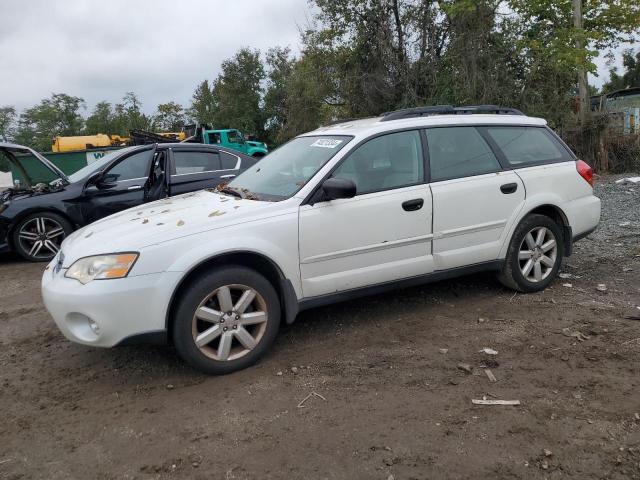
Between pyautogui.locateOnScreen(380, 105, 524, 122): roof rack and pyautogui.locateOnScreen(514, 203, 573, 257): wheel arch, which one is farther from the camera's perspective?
pyautogui.locateOnScreen(514, 203, 573, 257): wheel arch

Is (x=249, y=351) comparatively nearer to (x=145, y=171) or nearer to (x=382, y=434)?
(x=382, y=434)

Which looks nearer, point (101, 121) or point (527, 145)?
point (527, 145)

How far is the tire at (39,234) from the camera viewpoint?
725 centimetres

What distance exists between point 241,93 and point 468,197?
4505 cm

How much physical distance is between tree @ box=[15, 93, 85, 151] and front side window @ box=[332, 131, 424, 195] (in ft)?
185

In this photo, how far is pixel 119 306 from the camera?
3.18 meters

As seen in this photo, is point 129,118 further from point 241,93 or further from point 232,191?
point 232,191

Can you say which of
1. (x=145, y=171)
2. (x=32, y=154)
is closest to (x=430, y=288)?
(x=145, y=171)

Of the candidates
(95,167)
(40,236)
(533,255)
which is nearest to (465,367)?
(533,255)

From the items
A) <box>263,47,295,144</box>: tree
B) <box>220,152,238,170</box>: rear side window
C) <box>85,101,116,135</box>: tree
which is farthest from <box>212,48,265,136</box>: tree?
<box>220,152,238,170</box>: rear side window

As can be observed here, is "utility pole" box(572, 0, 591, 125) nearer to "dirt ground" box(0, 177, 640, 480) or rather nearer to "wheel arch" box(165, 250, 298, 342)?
"dirt ground" box(0, 177, 640, 480)

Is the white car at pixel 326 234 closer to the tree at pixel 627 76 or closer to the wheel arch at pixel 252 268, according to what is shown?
the wheel arch at pixel 252 268

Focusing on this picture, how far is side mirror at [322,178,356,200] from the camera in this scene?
3.63 meters

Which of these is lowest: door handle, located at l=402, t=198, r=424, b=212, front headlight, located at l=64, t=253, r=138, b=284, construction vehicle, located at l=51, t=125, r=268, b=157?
front headlight, located at l=64, t=253, r=138, b=284
